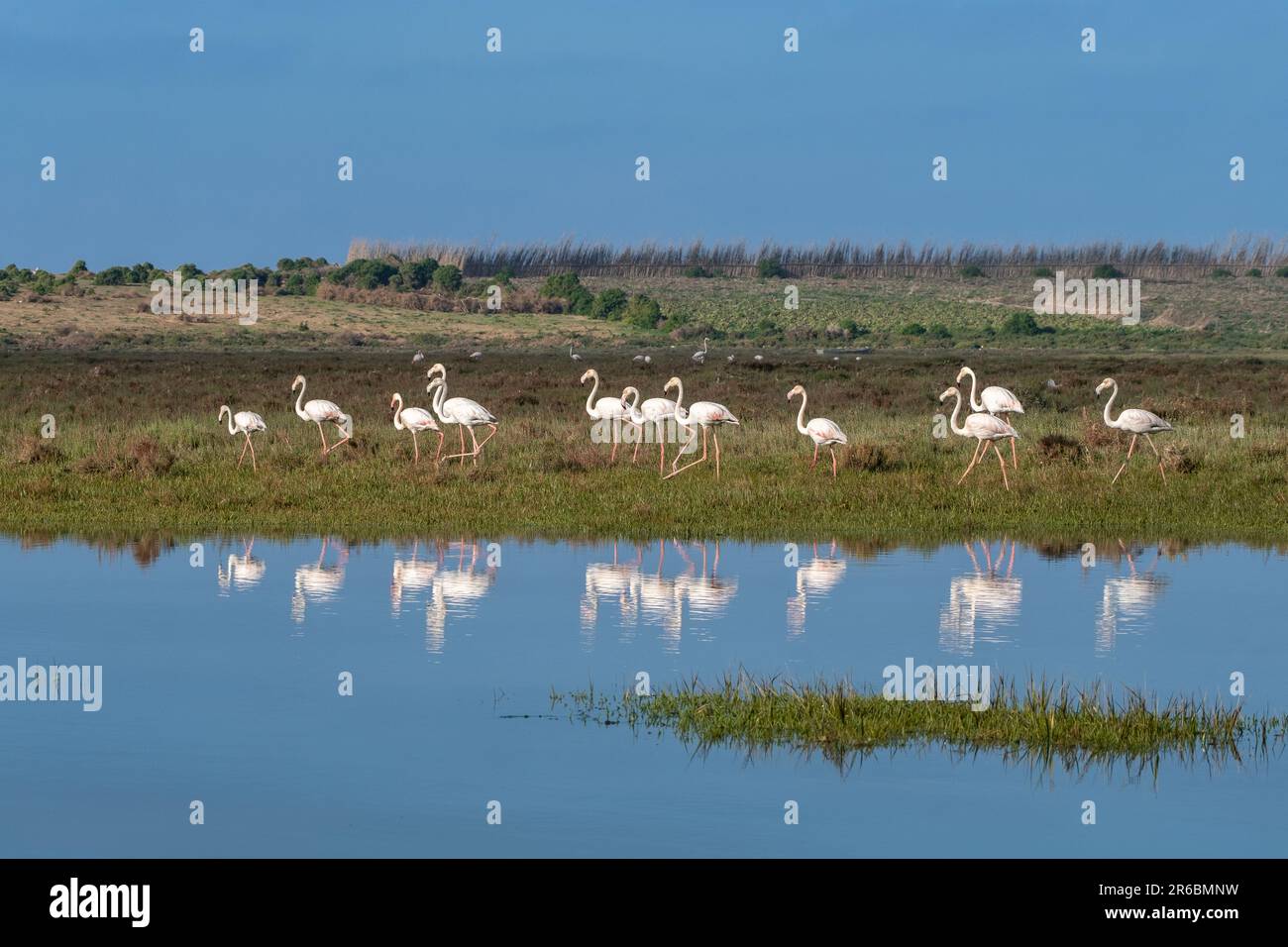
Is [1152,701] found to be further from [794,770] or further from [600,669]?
[600,669]

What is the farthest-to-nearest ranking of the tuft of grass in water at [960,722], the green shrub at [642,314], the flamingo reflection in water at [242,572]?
the green shrub at [642,314] < the flamingo reflection in water at [242,572] < the tuft of grass in water at [960,722]

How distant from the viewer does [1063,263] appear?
123125mm

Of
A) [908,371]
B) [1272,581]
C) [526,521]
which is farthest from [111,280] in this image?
[1272,581]

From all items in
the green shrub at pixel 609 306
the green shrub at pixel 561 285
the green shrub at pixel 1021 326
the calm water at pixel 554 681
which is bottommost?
the calm water at pixel 554 681

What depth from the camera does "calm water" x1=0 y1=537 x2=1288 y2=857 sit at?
892cm

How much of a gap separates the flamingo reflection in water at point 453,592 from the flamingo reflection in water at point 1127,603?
5.05m

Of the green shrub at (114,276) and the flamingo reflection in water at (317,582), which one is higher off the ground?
the green shrub at (114,276)

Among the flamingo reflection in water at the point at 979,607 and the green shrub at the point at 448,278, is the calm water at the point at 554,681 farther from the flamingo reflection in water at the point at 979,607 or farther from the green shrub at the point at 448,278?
the green shrub at the point at 448,278

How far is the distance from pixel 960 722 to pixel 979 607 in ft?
15.3

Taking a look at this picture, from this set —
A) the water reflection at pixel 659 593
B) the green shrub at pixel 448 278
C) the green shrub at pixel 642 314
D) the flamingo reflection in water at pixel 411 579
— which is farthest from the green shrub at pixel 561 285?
the water reflection at pixel 659 593

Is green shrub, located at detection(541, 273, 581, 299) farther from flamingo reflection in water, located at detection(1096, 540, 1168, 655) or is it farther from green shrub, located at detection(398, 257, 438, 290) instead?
flamingo reflection in water, located at detection(1096, 540, 1168, 655)

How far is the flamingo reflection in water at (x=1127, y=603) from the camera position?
47.3ft

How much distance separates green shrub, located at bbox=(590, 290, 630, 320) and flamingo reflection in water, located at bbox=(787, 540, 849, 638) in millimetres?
78600
